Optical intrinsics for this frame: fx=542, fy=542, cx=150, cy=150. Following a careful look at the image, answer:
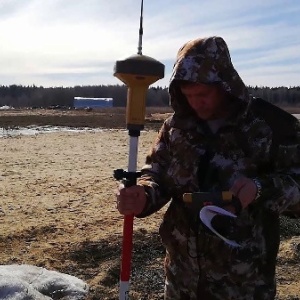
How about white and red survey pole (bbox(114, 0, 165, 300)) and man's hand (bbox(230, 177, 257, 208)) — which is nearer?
man's hand (bbox(230, 177, 257, 208))

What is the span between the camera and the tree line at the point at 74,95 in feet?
333

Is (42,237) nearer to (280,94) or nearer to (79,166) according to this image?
(79,166)

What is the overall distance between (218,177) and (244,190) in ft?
0.89

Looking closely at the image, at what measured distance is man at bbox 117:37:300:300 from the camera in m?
2.33

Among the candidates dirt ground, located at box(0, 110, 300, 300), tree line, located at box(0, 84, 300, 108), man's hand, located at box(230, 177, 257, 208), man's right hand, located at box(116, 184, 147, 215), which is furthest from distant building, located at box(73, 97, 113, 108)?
man's hand, located at box(230, 177, 257, 208)

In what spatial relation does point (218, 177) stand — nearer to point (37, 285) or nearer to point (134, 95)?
point (134, 95)

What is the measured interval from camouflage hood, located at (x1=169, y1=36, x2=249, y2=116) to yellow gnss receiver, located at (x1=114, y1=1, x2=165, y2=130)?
0.34 ft

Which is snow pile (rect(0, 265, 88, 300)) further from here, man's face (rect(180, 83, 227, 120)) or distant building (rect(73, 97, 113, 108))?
distant building (rect(73, 97, 113, 108))

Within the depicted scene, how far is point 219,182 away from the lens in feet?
7.82

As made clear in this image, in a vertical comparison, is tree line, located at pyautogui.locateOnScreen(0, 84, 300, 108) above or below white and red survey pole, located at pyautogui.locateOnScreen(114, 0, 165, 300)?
above

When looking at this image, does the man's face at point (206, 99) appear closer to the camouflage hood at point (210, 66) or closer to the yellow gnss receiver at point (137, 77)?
the camouflage hood at point (210, 66)

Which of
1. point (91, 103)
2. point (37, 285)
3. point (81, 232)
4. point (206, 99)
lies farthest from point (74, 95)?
point (206, 99)

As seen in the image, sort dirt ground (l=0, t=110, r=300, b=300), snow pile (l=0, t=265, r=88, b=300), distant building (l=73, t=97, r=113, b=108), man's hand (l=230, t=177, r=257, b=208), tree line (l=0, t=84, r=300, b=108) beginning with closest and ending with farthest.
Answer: man's hand (l=230, t=177, r=257, b=208)
snow pile (l=0, t=265, r=88, b=300)
dirt ground (l=0, t=110, r=300, b=300)
distant building (l=73, t=97, r=113, b=108)
tree line (l=0, t=84, r=300, b=108)

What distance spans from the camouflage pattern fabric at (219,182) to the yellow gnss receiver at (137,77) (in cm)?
13
